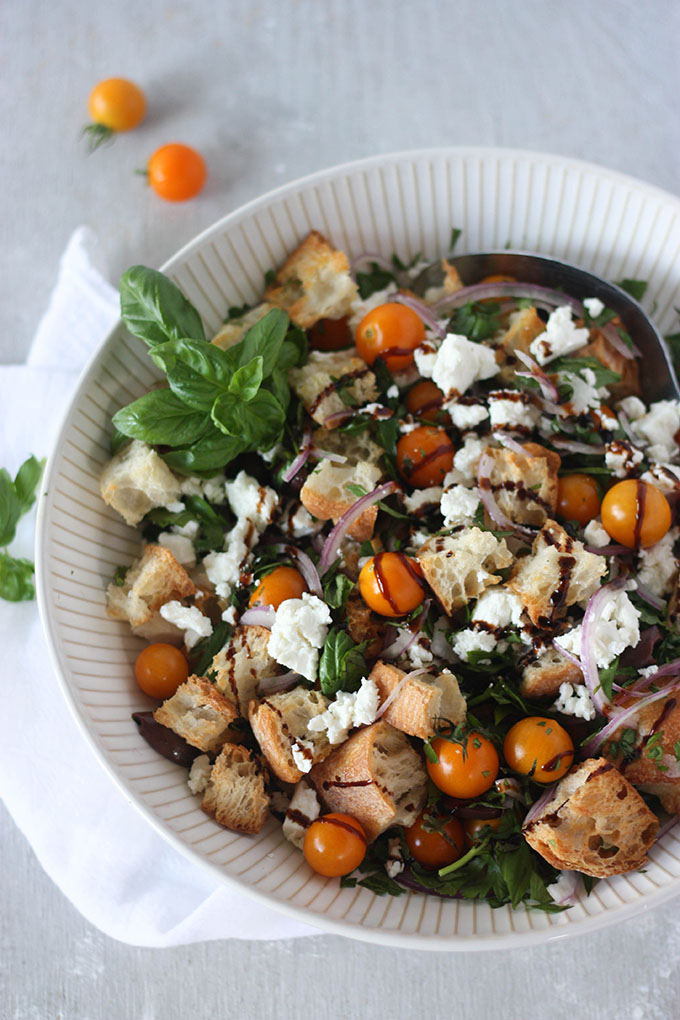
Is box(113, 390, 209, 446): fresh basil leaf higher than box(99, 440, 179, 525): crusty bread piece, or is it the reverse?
box(113, 390, 209, 446): fresh basil leaf

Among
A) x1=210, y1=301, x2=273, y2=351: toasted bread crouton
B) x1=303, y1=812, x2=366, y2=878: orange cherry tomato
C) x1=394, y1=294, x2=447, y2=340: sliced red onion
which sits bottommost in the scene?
x1=303, y1=812, x2=366, y2=878: orange cherry tomato

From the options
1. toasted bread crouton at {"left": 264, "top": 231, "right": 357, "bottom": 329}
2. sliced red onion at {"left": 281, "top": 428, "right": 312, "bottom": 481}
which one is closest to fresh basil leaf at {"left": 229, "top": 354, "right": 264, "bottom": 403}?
sliced red onion at {"left": 281, "top": 428, "right": 312, "bottom": 481}

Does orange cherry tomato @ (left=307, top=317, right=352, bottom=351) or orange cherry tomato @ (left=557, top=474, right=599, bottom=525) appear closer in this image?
orange cherry tomato @ (left=557, top=474, right=599, bottom=525)

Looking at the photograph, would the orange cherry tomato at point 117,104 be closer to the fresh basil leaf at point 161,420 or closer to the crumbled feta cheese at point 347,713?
the fresh basil leaf at point 161,420

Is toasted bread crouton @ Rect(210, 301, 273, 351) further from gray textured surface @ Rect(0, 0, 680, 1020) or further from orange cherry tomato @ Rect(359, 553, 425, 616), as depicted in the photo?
orange cherry tomato @ Rect(359, 553, 425, 616)

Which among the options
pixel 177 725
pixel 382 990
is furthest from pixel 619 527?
pixel 382 990

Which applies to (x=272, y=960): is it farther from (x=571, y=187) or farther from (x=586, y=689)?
(x=571, y=187)

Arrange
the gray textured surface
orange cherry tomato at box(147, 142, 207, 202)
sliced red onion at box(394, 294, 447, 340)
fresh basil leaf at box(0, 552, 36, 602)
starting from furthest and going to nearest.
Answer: the gray textured surface
orange cherry tomato at box(147, 142, 207, 202)
fresh basil leaf at box(0, 552, 36, 602)
sliced red onion at box(394, 294, 447, 340)
